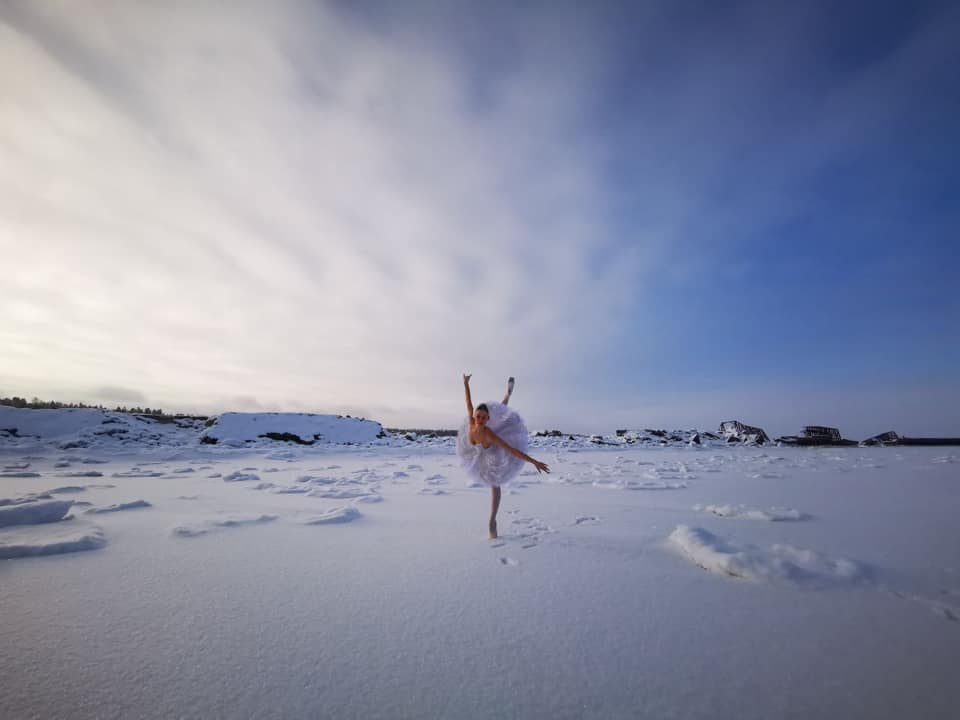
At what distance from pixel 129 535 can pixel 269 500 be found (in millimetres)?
1699

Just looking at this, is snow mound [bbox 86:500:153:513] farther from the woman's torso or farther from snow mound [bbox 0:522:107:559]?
the woman's torso

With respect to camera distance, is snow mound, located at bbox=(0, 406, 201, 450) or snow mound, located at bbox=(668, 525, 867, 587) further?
snow mound, located at bbox=(0, 406, 201, 450)

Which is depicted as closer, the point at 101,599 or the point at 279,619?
the point at 279,619

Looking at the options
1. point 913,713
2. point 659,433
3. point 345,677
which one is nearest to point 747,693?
point 913,713

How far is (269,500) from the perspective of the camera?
16.6 ft

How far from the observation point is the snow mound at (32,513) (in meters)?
3.43

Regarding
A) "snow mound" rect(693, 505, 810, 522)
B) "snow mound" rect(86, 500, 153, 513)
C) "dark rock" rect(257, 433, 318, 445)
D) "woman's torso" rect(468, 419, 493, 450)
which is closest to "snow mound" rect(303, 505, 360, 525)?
"woman's torso" rect(468, 419, 493, 450)

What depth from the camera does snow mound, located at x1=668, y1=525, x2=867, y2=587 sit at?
232cm

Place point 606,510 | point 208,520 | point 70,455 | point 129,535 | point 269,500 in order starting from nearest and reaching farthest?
point 129,535
point 208,520
point 606,510
point 269,500
point 70,455

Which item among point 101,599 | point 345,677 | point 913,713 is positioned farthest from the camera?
point 101,599

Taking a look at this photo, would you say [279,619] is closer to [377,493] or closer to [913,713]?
[913,713]

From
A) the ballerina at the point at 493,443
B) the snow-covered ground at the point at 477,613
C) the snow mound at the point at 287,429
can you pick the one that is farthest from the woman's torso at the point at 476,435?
the snow mound at the point at 287,429

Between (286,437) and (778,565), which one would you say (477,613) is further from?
(286,437)

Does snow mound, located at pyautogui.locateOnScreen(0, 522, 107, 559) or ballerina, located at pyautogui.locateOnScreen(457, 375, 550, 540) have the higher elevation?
ballerina, located at pyautogui.locateOnScreen(457, 375, 550, 540)
